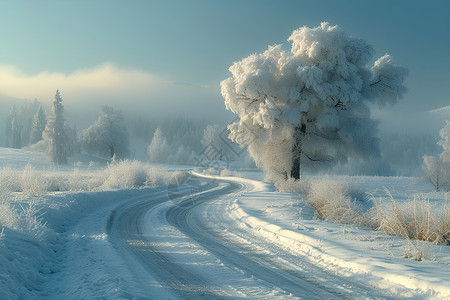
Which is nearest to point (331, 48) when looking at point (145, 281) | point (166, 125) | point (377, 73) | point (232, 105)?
point (377, 73)

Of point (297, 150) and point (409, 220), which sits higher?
point (297, 150)

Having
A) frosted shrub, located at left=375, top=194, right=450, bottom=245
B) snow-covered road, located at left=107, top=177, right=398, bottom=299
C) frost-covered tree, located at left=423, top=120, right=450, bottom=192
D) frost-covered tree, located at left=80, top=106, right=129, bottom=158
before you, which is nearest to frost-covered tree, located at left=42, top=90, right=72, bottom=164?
frost-covered tree, located at left=80, top=106, right=129, bottom=158

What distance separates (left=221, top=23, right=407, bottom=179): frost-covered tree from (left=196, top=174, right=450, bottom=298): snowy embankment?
1061 centimetres

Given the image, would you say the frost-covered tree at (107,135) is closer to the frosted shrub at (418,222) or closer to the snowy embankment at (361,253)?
the snowy embankment at (361,253)

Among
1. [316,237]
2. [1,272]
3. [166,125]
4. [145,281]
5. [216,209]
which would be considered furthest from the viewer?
[166,125]

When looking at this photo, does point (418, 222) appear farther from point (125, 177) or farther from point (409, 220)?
point (125, 177)

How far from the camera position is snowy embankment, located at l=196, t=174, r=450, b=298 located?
159 inches

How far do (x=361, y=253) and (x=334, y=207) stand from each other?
4191mm

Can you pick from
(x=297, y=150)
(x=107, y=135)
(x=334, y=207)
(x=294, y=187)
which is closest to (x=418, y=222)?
(x=334, y=207)

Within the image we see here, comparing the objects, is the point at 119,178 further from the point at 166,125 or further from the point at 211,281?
the point at 166,125

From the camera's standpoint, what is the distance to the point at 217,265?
5.25 metres

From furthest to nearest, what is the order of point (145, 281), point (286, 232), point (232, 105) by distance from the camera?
point (232, 105), point (286, 232), point (145, 281)

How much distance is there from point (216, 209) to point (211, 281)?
7865 mm

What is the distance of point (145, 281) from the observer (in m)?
4.46
